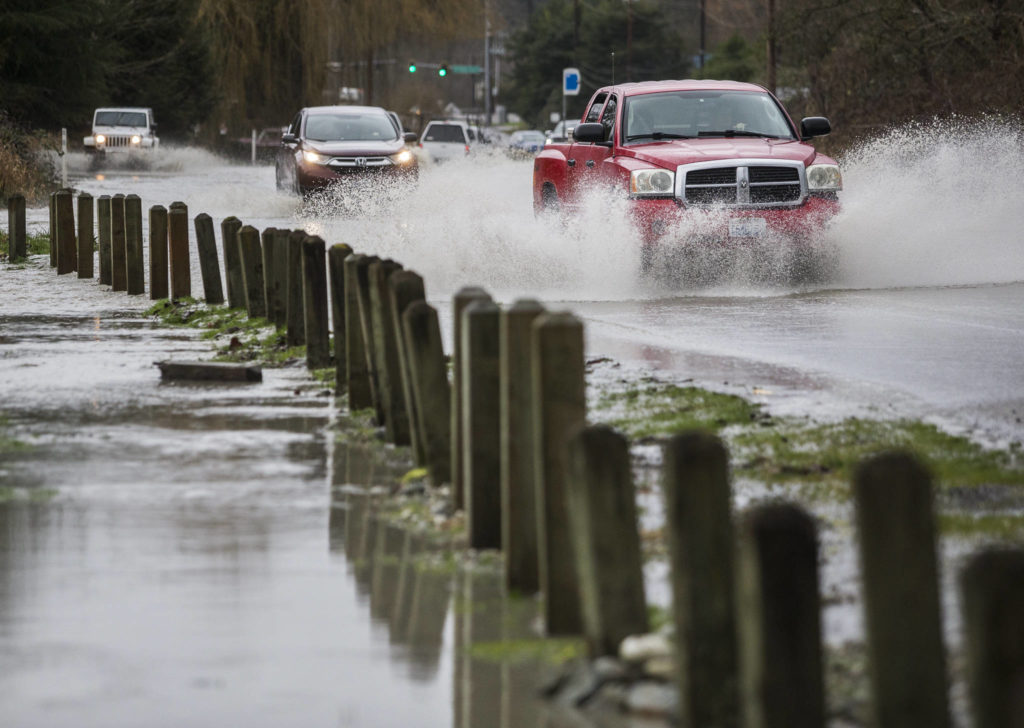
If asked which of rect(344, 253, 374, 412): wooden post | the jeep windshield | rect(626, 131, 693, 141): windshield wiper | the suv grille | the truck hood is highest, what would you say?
the jeep windshield

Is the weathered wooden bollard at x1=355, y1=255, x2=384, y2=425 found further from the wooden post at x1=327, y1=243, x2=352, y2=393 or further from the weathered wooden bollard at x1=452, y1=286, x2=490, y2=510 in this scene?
the weathered wooden bollard at x1=452, y1=286, x2=490, y2=510

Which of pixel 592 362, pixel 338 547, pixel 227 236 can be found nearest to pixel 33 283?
pixel 227 236

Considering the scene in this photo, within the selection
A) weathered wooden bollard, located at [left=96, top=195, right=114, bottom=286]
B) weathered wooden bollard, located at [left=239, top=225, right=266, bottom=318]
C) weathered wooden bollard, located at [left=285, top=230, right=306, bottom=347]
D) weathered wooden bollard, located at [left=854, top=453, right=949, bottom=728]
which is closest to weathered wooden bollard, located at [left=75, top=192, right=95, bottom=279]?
weathered wooden bollard, located at [left=96, top=195, right=114, bottom=286]

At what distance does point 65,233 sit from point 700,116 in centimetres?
681

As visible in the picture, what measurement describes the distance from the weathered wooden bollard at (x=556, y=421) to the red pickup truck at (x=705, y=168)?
1083cm

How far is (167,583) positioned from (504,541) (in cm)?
107

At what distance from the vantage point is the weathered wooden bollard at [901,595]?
3.37 m

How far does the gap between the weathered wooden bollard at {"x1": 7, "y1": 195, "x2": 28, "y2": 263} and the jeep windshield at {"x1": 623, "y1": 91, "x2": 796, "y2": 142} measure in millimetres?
7858

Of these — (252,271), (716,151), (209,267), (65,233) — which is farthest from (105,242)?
(716,151)

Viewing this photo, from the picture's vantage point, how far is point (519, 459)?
5582mm

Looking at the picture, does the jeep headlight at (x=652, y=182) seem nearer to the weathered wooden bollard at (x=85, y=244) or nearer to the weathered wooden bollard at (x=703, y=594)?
the weathered wooden bollard at (x=85, y=244)

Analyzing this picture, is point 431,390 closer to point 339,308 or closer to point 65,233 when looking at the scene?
point 339,308

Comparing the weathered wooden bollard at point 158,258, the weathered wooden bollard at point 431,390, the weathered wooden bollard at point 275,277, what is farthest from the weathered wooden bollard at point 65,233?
the weathered wooden bollard at point 431,390

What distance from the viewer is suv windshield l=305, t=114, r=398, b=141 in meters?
31.8
